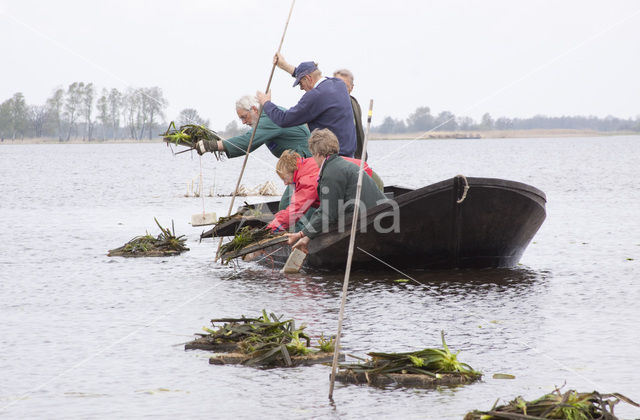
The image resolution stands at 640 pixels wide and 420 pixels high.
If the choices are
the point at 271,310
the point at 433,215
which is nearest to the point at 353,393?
the point at 271,310

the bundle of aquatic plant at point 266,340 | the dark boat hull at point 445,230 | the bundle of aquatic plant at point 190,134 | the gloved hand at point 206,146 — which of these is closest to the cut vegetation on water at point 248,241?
the dark boat hull at point 445,230

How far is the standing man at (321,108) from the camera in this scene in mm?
11188

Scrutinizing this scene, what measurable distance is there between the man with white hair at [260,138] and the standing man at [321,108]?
0.66m

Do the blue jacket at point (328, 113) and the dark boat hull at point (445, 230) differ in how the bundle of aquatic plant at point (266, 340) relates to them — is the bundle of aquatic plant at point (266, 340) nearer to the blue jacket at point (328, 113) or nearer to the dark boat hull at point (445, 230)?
the dark boat hull at point (445, 230)

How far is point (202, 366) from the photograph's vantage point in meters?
6.58

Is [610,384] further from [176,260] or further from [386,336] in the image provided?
[176,260]

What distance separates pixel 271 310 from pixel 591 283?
407 cm

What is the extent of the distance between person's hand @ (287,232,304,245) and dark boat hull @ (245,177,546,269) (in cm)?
18

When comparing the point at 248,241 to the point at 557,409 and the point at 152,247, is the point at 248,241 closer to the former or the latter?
the point at 152,247

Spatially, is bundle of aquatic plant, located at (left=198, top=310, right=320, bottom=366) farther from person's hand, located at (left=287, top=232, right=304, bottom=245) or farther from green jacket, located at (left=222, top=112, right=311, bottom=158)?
green jacket, located at (left=222, top=112, right=311, bottom=158)

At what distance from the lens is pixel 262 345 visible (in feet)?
22.1

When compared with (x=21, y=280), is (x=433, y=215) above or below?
above

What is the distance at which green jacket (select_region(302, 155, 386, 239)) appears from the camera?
10.0m

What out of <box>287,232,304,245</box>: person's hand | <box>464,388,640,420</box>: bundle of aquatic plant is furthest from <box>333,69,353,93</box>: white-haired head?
<box>464,388,640,420</box>: bundle of aquatic plant
